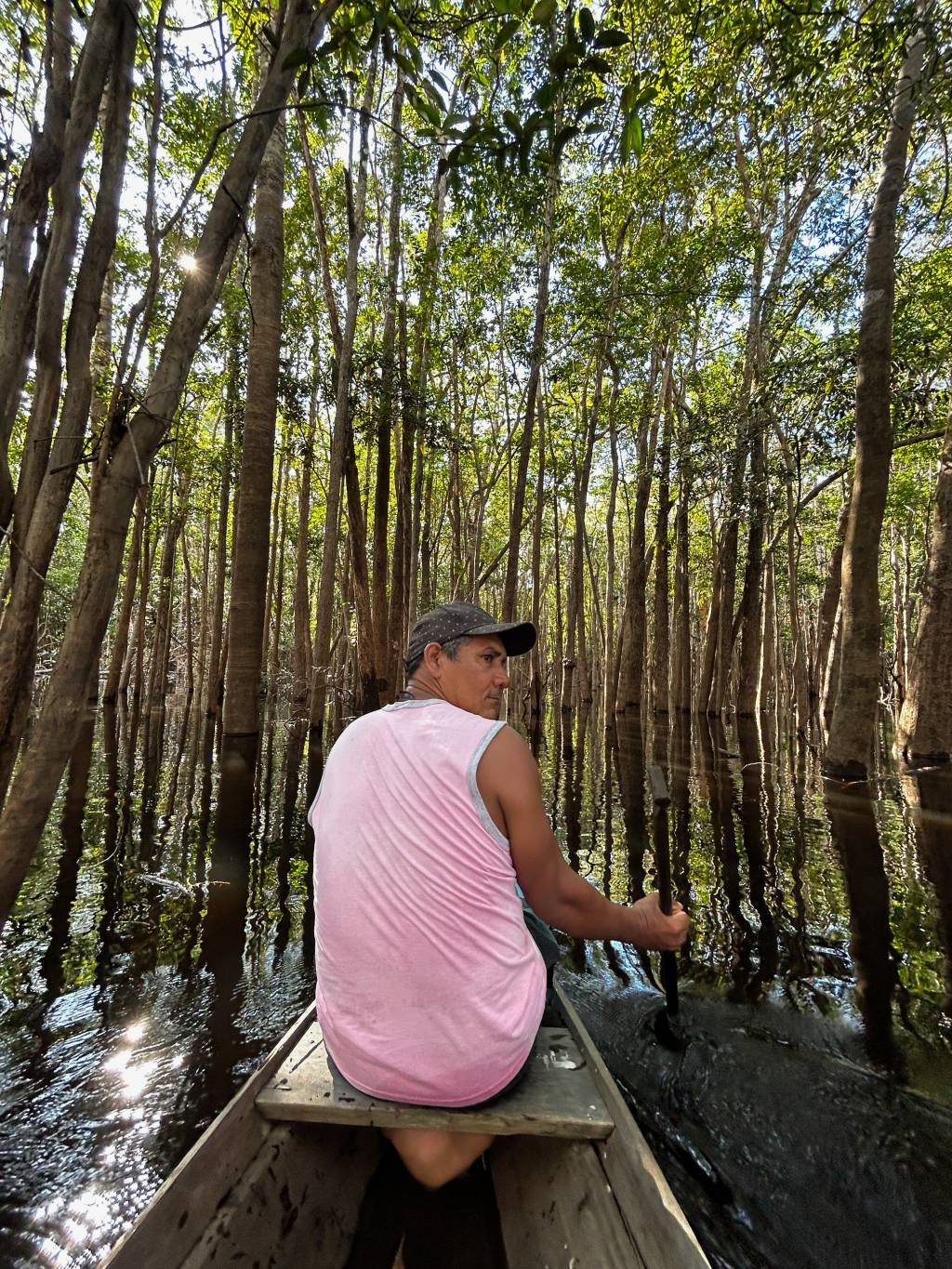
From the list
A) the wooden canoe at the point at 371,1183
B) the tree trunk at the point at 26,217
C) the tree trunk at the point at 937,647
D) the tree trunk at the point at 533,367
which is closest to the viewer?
the wooden canoe at the point at 371,1183

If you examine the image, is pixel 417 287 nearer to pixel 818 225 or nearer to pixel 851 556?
pixel 818 225

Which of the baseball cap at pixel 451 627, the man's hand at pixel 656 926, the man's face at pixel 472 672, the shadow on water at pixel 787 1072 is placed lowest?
the shadow on water at pixel 787 1072

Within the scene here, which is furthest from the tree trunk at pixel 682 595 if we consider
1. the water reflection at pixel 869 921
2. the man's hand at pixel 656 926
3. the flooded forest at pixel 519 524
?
the man's hand at pixel 656 926

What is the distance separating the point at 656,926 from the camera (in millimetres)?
1891

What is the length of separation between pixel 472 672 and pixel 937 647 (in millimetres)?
8965

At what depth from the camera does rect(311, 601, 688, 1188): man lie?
1.31 metres

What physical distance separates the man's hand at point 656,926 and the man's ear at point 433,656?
2.99ft

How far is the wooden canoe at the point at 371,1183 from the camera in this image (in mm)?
1165

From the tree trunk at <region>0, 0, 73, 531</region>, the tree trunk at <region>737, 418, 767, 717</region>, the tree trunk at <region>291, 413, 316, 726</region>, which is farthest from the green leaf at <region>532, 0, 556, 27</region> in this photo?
the tree trunk at <region>291, 413, 316, 726</region>

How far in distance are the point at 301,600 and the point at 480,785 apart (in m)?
15.7

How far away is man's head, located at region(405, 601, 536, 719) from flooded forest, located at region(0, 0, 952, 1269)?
3.38ft

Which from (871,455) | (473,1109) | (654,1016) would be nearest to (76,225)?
(473,1109)

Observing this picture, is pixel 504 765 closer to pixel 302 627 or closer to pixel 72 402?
pixel 72 402

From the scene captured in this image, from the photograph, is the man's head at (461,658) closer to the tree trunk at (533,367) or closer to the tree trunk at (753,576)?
the tree trunk at (533,367)
